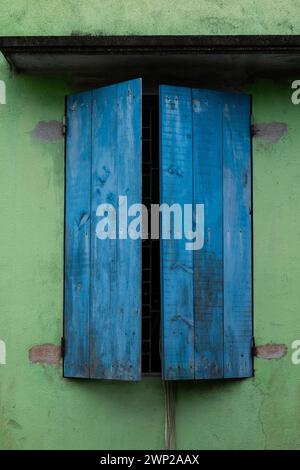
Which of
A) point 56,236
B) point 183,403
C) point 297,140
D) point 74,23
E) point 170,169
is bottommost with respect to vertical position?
point 183,403

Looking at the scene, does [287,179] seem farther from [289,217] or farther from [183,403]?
[183,403]

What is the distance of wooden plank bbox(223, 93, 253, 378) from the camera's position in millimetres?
4734

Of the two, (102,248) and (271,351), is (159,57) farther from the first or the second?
(271,351)

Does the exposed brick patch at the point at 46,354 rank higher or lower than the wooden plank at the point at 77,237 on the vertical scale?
lower

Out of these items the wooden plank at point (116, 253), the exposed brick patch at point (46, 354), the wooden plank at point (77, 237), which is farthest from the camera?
the exposed brick patch at point (46, 354)

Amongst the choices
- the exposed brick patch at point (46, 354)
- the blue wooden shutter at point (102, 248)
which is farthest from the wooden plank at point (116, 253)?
the exposed brick patch at point (46, 354)

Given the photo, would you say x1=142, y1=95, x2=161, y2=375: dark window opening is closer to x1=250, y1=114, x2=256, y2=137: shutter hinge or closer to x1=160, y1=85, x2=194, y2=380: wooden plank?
x1=160, y1=85, x2=194, y2=380: wooden plank

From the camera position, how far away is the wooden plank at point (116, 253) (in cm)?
455

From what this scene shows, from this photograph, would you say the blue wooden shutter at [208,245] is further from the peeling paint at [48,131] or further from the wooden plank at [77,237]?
the peeling paint at [48,131]

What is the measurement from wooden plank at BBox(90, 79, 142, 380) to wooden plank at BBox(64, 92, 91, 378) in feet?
0.20

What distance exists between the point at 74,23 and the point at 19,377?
239 centimetres

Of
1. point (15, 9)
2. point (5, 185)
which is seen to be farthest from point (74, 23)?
point (5, 185)

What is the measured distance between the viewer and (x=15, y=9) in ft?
16.6

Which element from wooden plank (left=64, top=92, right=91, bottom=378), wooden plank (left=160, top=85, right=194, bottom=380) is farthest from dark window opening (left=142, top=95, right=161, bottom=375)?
wooden plank (left=64, top=92, right=91, bottom=378)
